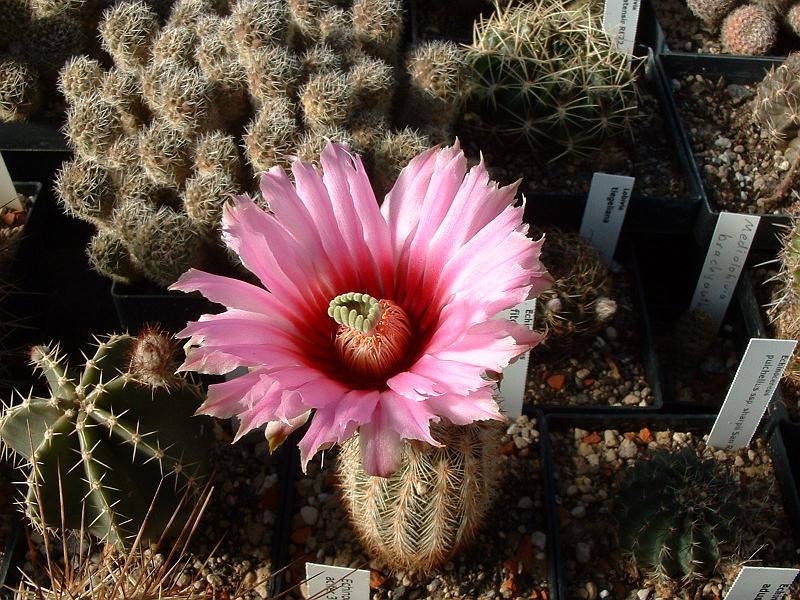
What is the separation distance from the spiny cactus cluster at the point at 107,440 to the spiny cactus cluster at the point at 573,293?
0.83 meters

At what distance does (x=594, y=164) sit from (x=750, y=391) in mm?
849

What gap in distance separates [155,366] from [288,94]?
0.76 meters

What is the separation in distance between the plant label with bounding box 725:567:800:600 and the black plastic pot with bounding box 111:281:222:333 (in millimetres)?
1188

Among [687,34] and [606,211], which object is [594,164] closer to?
[606,211]

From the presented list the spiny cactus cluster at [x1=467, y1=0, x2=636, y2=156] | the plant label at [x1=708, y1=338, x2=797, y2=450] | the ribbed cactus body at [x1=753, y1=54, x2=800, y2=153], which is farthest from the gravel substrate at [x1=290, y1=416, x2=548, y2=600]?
the ribbed cactus body at [x1=753, y1=54, x2=800, y2=153]

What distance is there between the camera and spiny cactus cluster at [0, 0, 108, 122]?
2297 millimetres

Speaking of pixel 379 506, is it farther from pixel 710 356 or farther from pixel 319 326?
pixel 710 356

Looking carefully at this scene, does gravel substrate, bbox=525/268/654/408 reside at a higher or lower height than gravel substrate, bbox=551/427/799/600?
higher

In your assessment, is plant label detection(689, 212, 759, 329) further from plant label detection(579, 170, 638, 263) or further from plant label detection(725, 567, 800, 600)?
plant label detection(725, 567, 800, 600)


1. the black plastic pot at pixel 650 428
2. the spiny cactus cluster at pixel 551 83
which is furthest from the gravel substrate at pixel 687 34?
the black plastic pot at pixel 650 428

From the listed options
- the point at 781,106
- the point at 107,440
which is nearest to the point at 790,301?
the point at 781,106

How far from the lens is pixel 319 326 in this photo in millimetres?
1240

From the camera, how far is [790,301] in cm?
197

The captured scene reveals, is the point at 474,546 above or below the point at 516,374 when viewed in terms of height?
below
